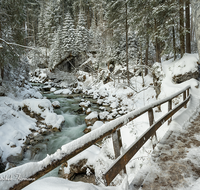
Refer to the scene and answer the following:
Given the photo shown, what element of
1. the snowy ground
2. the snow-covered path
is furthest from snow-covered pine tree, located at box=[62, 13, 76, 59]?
the snow-covered path

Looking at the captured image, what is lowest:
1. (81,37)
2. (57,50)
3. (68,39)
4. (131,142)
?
(131,142)

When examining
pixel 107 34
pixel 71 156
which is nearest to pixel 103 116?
pixel 71 156

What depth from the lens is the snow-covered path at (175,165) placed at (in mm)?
2217

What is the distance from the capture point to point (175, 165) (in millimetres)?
2715

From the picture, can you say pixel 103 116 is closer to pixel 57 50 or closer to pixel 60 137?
pixel 60 137

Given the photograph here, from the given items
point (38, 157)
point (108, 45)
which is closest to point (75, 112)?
point (38, 157)

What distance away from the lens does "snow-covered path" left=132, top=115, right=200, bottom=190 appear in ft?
7.27

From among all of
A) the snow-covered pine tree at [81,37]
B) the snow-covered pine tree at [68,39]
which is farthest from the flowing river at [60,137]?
the snow-covered pine tree at [81,37]

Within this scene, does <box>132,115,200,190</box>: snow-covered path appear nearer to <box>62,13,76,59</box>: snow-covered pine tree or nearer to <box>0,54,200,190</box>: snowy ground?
<box>0,54,200,190</box>: snowy ground

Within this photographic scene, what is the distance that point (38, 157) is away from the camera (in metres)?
7.57

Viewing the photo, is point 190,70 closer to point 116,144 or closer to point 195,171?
point 195,171

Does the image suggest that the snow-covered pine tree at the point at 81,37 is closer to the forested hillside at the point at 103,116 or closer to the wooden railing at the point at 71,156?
the forested hillside at the point at 103,116

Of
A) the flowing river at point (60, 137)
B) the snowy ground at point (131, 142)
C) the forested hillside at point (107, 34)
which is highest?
the forested hillside at point (107, 34)

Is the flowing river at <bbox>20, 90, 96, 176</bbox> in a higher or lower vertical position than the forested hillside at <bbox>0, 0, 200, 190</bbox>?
lower
